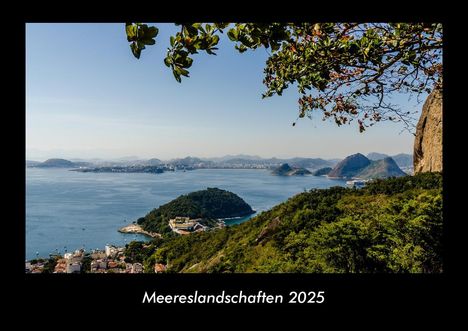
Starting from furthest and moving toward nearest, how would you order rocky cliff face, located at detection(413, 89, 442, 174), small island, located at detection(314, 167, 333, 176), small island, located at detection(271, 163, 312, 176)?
1. small island, located at detection(271, 163, 312, 176)
2. small island, located at detection(314, 167, 333, 176)
3. rocky cliff face, located at detection(413, 89, 442, 174)

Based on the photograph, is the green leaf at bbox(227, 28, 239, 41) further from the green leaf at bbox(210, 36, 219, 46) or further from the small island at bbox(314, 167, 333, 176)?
the small island at bbox(314, 167, 333, 176)

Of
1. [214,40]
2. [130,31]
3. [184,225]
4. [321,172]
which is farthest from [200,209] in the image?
[130,31]

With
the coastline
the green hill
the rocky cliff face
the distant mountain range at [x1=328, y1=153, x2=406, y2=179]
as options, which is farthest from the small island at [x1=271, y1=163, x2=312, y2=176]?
the rocky cliff face

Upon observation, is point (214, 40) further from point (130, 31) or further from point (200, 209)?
point (200, 209)

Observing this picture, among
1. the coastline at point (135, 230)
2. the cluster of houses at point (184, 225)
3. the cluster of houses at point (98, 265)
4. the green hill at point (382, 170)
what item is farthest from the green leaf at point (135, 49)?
the green hill at point (382, 170)

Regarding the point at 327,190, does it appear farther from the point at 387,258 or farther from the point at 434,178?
the point at 387,258
